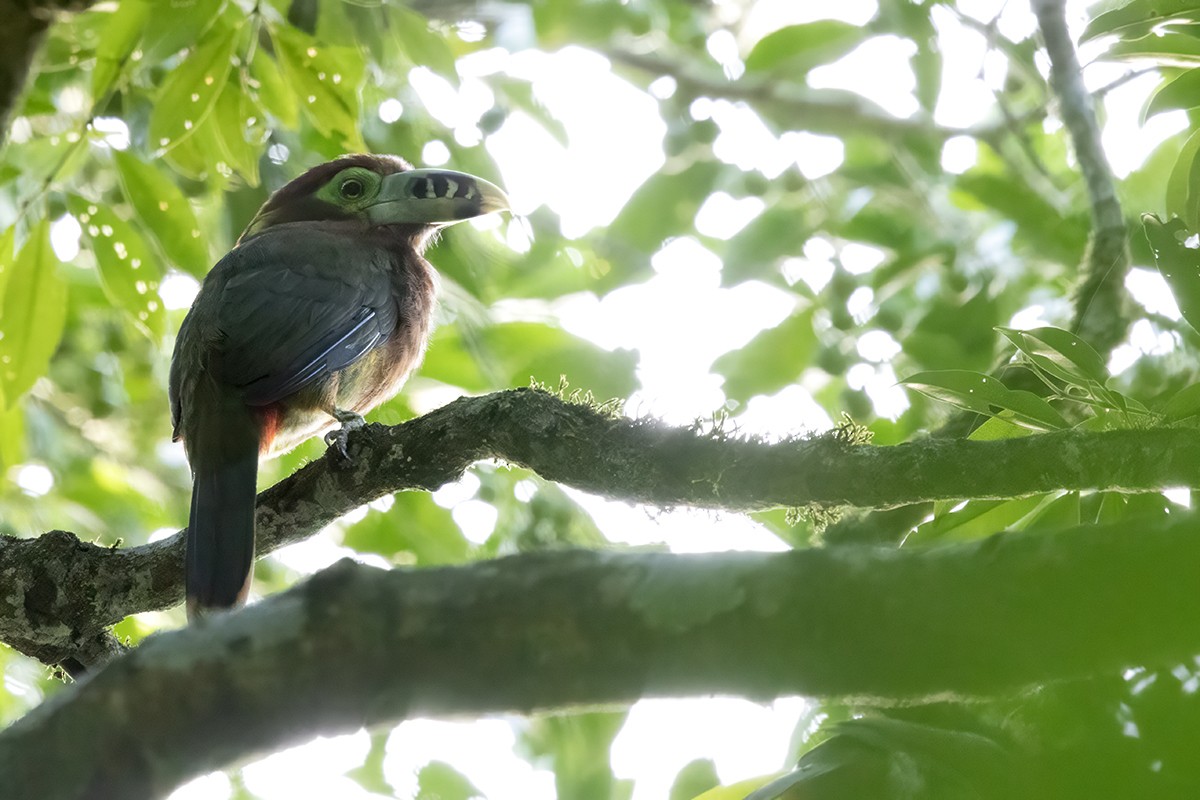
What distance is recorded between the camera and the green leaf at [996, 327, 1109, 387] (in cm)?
176

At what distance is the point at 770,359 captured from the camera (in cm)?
397

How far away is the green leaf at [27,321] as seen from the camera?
110 inches

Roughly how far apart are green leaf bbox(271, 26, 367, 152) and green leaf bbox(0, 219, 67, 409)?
0.70 m

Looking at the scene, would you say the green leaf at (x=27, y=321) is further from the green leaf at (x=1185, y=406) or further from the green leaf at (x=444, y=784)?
the green leaf at (x=1185, y=406)

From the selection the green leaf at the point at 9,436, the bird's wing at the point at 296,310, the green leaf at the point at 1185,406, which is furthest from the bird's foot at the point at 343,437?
the green leaf at the point at 1185,406

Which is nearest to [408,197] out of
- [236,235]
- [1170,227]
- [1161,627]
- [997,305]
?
[236,235]

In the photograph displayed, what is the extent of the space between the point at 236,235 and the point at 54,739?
10.8ft

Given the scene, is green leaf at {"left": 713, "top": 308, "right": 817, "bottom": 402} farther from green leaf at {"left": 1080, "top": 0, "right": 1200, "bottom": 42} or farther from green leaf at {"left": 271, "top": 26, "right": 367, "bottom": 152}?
green leaf at {"left": 1080, "top": 0, "right": 1200, "bottom": 42}

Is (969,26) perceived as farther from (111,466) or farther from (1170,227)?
(111,466)

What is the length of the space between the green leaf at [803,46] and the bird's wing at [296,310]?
1.56 meters

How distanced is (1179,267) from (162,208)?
2.35 m

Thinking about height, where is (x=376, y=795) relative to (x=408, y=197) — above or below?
below

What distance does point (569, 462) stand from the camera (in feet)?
7.50

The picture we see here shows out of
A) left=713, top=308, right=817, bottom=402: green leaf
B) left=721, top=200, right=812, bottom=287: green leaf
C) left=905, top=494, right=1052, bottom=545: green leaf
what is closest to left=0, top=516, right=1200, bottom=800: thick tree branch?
left=905, top=494, right=1052, bottom=545: green leaf
